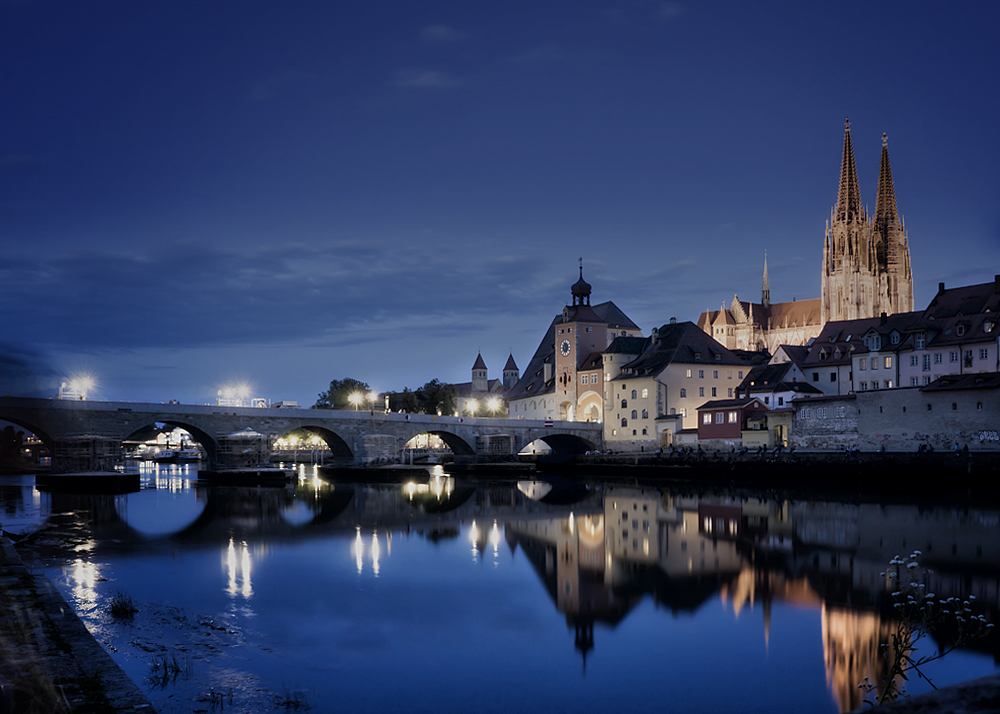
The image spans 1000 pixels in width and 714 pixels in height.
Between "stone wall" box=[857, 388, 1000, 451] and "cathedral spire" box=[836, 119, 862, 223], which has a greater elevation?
"cathedral spire" box=[836, 119, 862, 223]

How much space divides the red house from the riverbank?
200 ft

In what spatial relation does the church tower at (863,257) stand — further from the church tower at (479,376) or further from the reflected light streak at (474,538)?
the reflected light streak at (474,538)

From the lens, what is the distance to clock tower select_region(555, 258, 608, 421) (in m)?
92.1

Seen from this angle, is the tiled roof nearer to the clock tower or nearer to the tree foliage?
the clock tower

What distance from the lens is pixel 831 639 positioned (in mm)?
14586

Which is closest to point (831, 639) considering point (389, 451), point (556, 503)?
point (556, 503)

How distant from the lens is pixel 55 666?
803cm

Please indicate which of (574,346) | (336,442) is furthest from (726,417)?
(336,442)

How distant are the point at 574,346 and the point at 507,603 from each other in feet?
245

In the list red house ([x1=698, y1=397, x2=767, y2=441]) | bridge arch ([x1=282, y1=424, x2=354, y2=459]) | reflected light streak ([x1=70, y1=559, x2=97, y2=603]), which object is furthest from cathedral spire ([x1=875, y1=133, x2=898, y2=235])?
reflected light streak ([x1=70, y1=559, x2=97, y2=603])

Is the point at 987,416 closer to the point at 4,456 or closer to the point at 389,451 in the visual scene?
the point at 389,451

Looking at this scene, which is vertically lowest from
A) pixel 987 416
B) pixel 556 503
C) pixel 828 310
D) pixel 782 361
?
pixel 556 503

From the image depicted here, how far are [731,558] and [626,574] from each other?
4.38m

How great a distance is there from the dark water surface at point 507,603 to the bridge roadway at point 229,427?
14501 mm
